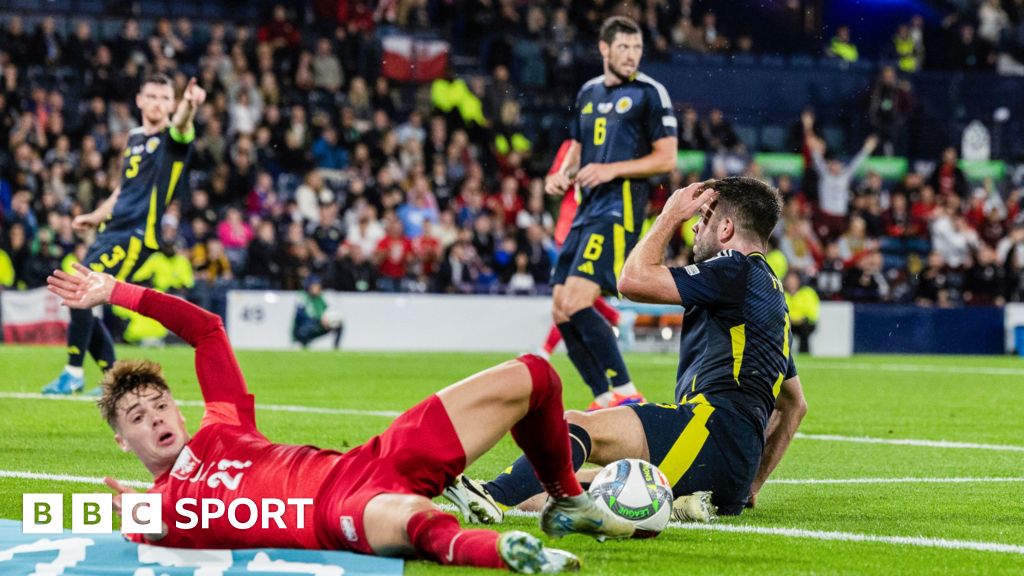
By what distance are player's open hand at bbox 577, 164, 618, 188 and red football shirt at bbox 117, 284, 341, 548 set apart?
4923mm

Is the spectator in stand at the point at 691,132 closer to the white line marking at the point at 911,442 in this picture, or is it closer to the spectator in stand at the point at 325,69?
the spectator in stand at the point at 325,69

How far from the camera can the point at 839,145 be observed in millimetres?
28328

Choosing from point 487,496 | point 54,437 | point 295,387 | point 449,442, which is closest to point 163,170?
point 295,387

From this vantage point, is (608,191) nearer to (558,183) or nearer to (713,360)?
(558,183)

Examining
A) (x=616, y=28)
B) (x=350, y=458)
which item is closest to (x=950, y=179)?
(x=616, y=28)

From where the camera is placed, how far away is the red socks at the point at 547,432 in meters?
4.94

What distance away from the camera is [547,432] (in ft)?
16.5

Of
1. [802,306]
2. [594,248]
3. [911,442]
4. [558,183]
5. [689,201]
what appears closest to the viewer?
[689,201]

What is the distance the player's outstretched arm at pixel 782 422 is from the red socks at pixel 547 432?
1.71m

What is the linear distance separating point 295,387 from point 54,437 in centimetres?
472

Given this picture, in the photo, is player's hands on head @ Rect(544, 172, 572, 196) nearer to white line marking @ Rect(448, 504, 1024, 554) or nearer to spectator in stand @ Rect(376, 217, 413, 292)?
white line marking @ Rect(448, 504, 1024, 554)

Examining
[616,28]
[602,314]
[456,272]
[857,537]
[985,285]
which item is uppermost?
[616,28]

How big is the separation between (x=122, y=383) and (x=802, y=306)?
18855 mm

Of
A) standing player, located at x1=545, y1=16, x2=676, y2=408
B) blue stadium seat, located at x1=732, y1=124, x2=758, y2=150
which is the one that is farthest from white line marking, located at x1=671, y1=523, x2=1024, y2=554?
blue stadium seat, located at x1=732, y1=124, x2=758, y2=150
